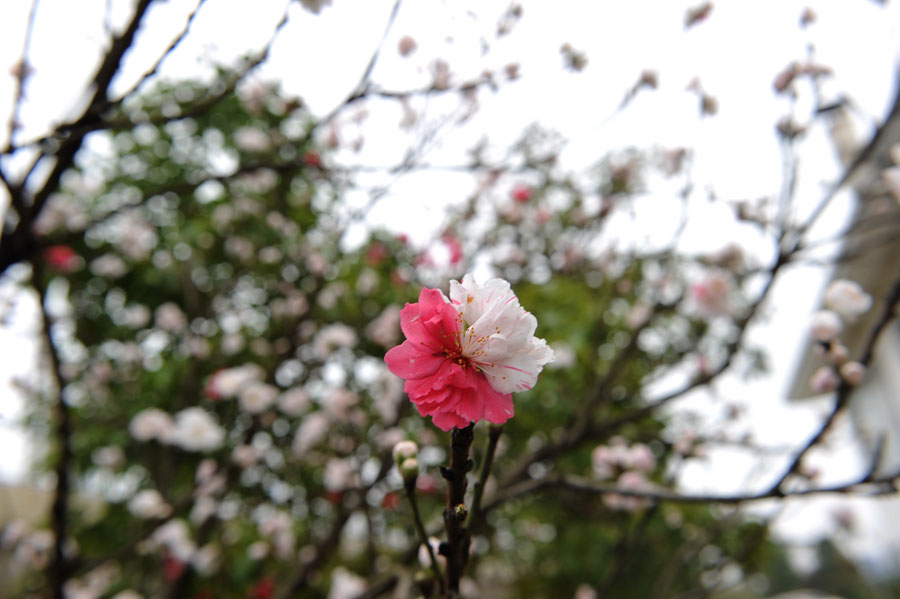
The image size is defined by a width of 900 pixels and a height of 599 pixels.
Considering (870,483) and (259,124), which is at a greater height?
(259,124)

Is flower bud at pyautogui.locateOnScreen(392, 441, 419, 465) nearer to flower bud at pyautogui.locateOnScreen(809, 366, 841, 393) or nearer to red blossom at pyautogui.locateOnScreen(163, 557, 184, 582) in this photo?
flower bud at pyautogui.locateOnScreen(809, 366, 841, 393)

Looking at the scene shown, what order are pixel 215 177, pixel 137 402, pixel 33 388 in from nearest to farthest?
1. pixel 215 177
2. pixel 33 388
3. pixel 137 402

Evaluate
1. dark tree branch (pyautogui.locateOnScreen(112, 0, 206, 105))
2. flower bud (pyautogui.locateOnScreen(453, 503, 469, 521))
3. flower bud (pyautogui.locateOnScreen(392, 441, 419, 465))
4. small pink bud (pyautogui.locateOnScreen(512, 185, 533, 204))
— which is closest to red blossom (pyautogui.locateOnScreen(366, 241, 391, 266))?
small pink bud (pyautogui.locateOnScreen(512, 185, 533, 204))

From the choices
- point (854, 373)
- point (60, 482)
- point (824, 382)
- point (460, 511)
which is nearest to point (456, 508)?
point (460, 511)

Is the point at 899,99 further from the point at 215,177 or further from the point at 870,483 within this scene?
the point at 215,177

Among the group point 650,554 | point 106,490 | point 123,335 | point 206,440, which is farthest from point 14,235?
point 650,554

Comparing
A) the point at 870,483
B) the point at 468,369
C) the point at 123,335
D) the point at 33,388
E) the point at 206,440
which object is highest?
the point at 123,335

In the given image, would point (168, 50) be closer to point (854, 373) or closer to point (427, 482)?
point (854, 373)

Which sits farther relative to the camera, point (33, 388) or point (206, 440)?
point (33, 388)
